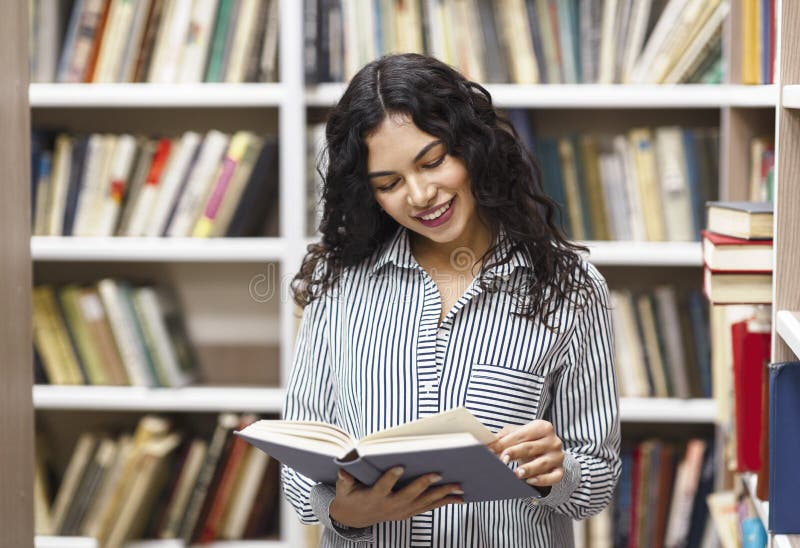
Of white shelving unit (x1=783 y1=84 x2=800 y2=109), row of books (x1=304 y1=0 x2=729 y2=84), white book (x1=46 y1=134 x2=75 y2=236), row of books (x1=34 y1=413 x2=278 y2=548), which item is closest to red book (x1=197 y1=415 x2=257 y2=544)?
row of books (x1=34 y1=413 x2=278 y2=548)

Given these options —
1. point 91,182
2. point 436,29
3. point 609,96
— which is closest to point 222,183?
point 91,182

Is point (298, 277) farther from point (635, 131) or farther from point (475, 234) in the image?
point (635, 131)

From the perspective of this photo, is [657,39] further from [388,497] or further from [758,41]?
[388,497]

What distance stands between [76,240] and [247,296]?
1.35 feet

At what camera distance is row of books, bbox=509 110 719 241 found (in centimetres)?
211

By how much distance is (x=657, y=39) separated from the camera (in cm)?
208

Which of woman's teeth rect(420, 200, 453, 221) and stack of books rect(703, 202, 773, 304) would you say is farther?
stack of books rect(703, 202, 773, 304)

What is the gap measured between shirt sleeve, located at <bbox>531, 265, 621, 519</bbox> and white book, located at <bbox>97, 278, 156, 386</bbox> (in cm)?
126

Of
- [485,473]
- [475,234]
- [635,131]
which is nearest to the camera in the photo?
[485,473]

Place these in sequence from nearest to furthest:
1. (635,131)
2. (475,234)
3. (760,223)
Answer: (475,234) < (760,223) < (635,131)

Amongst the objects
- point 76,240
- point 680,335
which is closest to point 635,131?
point 680,335

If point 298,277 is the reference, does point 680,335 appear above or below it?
below

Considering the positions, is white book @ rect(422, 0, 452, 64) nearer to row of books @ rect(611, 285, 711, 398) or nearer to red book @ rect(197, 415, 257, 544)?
row of books @ rect(611, 285, 711, 398)

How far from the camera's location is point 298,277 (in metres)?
1.33
